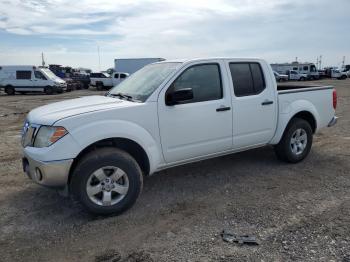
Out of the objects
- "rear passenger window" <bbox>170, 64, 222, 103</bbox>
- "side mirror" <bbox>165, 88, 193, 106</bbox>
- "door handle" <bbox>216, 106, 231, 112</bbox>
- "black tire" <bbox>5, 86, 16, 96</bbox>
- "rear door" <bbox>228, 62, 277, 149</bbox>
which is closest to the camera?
"side mirror" <bbox>165, 88, 193, 106</bbox>

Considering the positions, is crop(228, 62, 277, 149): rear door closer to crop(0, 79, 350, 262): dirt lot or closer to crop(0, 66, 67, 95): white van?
crop(0, 79, 350, 262): dirt lot

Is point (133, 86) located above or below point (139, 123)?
above

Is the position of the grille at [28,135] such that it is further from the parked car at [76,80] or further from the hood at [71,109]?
the parked car at [76,80]

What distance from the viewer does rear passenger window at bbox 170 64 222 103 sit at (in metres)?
4.68

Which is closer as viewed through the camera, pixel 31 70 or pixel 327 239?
pixel 327 239

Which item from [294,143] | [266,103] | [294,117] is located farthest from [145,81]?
[294,143]

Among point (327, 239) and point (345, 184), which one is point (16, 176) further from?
point (345, 184)

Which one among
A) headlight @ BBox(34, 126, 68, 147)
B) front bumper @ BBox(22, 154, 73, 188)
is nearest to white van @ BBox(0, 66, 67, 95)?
headlight @ BBox(34, 126, 68, 147)

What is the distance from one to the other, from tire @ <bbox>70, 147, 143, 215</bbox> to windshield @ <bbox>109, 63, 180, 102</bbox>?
0.85 meters

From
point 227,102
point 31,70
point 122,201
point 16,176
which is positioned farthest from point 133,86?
point 31,70

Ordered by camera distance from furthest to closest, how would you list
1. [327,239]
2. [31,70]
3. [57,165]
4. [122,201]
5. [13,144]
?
[31,70] → [13,144] → [122,201] → [57,165] → [327,239]

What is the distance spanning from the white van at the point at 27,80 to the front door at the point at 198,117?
940 inches

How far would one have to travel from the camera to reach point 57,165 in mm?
3803

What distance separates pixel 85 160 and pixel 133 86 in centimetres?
146
